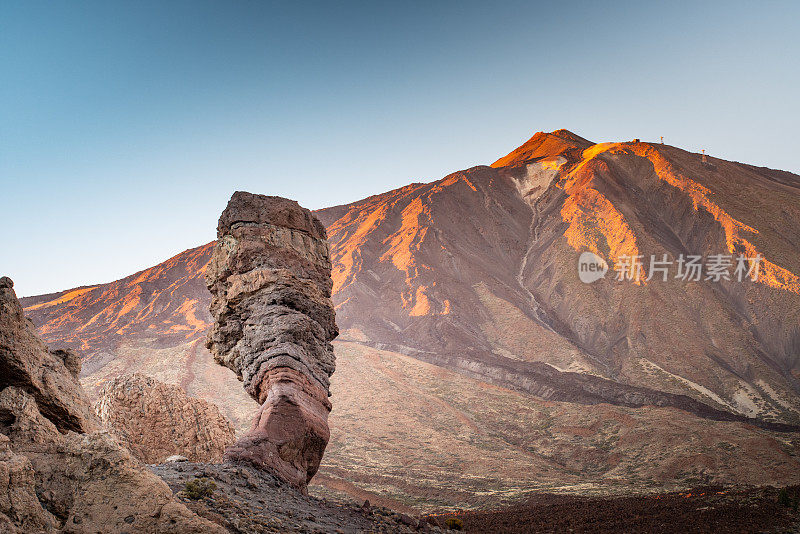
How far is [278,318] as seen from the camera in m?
11.8

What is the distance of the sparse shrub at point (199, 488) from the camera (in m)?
6.05

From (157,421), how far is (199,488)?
304 inches

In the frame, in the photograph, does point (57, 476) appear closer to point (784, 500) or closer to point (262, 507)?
point (262, 507)

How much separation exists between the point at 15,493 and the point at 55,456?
2.87ft

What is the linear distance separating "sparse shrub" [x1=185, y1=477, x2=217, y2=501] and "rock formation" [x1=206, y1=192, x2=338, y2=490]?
230cm

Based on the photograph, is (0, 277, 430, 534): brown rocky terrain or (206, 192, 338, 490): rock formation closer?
(0, 277, 430, 534): brown rocky terrain

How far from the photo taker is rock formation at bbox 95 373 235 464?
12.6 m

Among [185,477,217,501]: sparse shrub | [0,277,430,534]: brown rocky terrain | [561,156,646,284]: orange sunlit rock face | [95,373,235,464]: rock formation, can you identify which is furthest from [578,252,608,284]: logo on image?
[185,477,217,501]: sparse shrub

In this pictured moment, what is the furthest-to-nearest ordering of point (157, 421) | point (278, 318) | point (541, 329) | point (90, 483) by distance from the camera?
point (541, 329), point (157, 421), point (278, 318), point (90, 483)

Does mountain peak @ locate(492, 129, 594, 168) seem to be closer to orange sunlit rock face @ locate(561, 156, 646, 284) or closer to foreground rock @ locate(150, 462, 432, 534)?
orange sunlit rock face @ locate(561, 156, 646, 284)

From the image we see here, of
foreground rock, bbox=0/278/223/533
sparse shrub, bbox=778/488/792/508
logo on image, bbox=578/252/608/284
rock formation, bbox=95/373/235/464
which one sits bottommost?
sparse shrub, bbox=778/488/792/508

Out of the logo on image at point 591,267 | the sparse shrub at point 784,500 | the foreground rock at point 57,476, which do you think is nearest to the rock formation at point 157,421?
the foreground rock at point 57,476

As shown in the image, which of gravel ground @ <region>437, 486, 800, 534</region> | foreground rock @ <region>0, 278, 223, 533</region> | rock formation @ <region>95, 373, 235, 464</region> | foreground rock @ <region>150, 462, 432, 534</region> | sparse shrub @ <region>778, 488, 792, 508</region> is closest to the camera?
foreground rock @ <region>0, 278, 223, 533</region>

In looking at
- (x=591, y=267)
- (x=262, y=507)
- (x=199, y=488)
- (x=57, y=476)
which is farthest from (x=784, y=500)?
(x=591, y=267)
